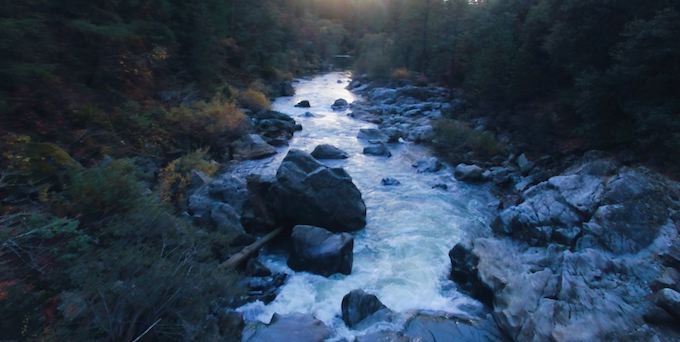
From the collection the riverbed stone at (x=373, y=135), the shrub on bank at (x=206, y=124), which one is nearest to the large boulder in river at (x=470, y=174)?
the riverbed stone at (x=373, y=135)

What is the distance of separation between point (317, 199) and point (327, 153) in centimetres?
634

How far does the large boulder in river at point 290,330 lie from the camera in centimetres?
697

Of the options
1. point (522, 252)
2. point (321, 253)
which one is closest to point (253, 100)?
point (321, 253)

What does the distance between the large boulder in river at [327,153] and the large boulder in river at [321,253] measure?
7.39 meters

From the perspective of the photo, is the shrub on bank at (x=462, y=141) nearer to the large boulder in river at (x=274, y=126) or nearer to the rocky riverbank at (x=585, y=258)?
the rocky riverbank at (x=585, y=258)

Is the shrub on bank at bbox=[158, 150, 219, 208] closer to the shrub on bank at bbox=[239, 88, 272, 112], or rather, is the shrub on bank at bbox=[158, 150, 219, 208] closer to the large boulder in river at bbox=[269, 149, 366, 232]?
the large boulder in river at bbox=[269, 149, 366, 232]

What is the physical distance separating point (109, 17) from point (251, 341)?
12644 mm

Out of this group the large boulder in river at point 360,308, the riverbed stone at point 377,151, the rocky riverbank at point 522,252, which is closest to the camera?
the rocky riverbank at point 522,252

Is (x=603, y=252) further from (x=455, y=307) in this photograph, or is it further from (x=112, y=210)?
A: (x=112, y=210)

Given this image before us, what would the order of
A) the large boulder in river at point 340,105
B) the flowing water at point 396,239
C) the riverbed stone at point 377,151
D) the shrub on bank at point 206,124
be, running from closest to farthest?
the flowing water at point 396,239 < the shrub on bank at point 206,124 < the riverbed stone at point 377,151 < the large boulder in river at point 340,105

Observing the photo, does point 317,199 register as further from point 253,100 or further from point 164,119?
point 253,100

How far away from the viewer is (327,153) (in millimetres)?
16875

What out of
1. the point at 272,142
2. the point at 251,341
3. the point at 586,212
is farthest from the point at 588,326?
the point at 272,142

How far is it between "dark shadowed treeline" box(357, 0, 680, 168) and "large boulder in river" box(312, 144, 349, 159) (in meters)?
7.24
